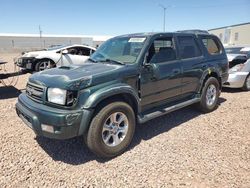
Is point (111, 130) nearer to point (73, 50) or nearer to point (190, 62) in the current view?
point (190, 62)

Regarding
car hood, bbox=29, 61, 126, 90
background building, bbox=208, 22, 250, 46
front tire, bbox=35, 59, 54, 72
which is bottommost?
front tire, bbox=35, 59, 54, 72

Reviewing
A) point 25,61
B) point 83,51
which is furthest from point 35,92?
point 83,51

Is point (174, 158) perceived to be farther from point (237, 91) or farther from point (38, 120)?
point (237, 91)

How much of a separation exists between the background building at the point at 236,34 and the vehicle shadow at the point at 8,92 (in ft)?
119

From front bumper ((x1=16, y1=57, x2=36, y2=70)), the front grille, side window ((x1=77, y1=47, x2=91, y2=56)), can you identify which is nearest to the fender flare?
the front grille

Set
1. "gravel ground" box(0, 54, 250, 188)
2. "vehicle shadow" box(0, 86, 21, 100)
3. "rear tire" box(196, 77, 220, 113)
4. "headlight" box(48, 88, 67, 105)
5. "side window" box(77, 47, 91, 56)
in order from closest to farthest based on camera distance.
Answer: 1. "gravel ground" box(0, 54, 250, 188)
2. "headlight" box(48, 88, 67, 105)
3. "rear tire" box(196, 77, 220, 113)
4. "vehicle shadow" box(0, 86, 21, 100)
5. "side window" box(77, 47, 91, 56)

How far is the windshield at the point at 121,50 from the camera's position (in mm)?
4043

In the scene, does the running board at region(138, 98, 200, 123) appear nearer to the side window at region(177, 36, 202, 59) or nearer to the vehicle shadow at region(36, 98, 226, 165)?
the vehicle shadow at region(36, 98, 226, 165)

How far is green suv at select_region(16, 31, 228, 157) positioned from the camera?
3.13 meters

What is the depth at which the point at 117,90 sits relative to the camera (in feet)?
11.1

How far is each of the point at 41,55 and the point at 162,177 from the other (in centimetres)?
787

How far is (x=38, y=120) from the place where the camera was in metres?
3.17

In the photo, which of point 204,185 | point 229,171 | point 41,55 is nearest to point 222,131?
point 229,171

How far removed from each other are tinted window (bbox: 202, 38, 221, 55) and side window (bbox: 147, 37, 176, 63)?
4.40 ft
